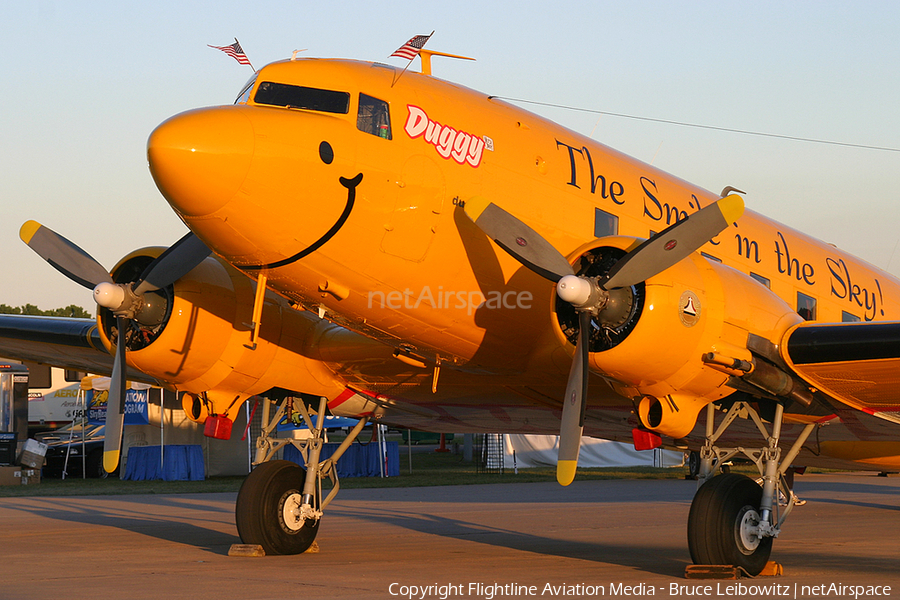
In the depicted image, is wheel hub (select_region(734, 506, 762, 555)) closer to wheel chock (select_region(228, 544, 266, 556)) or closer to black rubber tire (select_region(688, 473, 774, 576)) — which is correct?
black rubber tire (select_region(688, 473, 774, 576))

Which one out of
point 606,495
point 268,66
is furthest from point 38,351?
point 606,495

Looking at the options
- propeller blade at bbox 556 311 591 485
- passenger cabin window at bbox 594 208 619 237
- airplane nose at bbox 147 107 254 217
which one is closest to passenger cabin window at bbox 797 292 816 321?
passenger cabin window at bbox 594 208 619 237

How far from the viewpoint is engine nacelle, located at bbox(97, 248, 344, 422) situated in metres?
10.5

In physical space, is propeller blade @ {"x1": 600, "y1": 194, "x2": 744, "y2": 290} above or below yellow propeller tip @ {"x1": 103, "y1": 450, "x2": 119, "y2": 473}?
above

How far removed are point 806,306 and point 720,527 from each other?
4573mm

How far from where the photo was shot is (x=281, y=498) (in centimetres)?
1110

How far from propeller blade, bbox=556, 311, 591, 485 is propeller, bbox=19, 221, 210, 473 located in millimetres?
4160

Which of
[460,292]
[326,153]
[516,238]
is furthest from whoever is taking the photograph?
[460,292]

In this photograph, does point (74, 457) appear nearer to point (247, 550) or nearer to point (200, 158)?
point (247, 550)

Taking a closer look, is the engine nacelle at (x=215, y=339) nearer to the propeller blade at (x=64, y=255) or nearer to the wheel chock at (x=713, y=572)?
the propeller blade at (x=64, y=255)

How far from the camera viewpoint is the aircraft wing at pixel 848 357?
28.2 ft

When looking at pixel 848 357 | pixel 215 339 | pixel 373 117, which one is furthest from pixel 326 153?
pixel 848 357

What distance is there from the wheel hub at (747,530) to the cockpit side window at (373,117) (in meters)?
4.82

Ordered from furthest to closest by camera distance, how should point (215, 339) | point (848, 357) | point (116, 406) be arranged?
1. point (215, 339)
2. point (116, 406)
3. point (848, 357)
